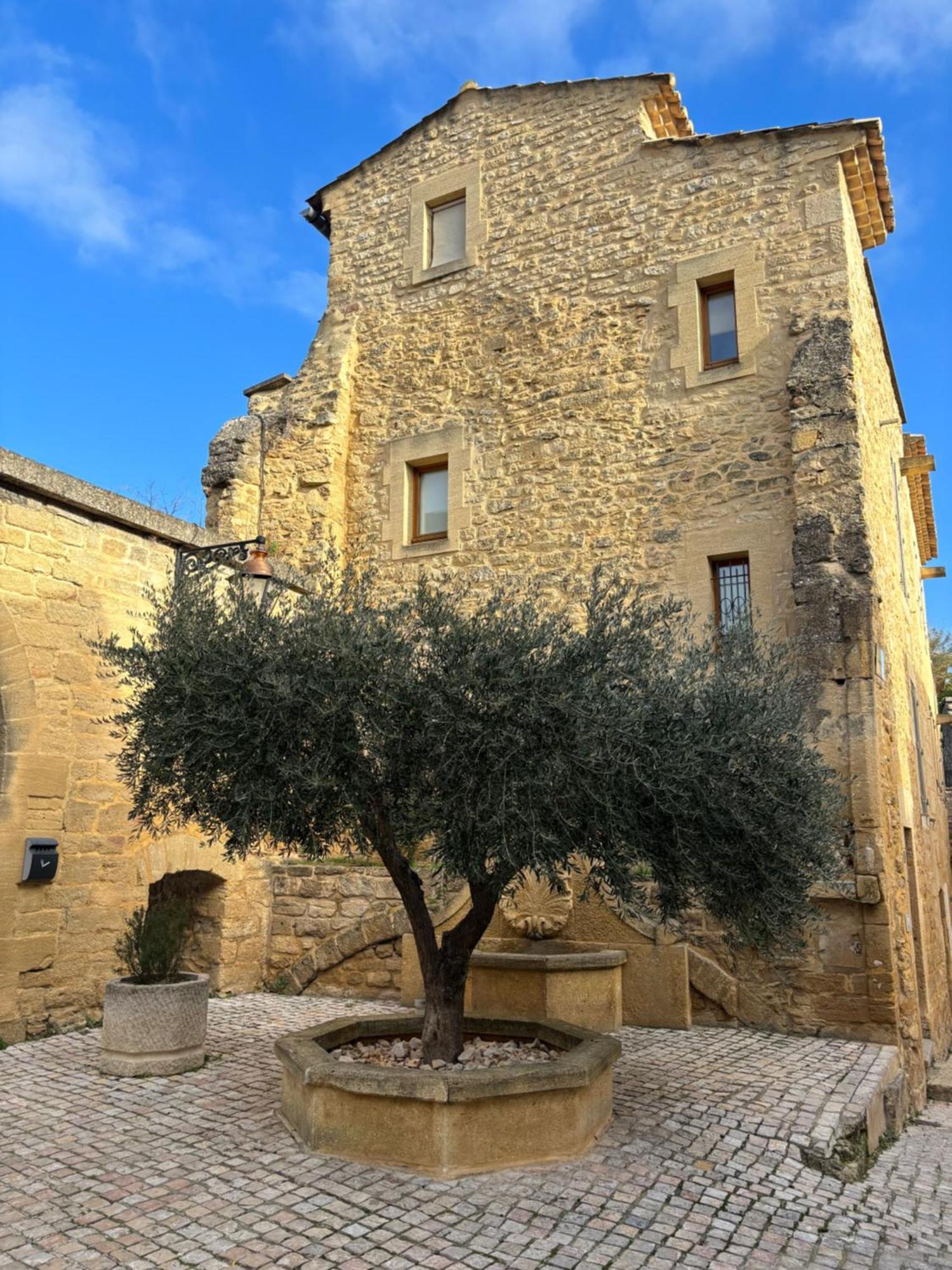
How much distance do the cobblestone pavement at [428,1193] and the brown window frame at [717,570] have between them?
4.32 m

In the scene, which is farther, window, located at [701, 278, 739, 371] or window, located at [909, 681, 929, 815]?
window, located at [909, 681, 929, 815]

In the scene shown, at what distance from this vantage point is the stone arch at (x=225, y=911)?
8.24 metres

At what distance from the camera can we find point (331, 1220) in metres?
3.65

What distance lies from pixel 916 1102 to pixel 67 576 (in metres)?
7.91

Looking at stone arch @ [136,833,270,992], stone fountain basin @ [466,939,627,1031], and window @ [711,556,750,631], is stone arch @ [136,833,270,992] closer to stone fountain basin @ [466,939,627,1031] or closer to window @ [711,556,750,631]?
stone fountain basin @ [466,939,627,1031]

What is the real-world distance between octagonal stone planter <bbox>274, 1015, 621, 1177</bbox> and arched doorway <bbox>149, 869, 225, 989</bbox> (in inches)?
159

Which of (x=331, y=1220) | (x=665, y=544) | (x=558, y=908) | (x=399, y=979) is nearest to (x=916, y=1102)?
(x=558, y=908)

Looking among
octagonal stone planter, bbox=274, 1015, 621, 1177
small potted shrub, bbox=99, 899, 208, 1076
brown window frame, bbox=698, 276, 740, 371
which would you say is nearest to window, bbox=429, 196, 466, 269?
brown window frame, bbox=698, 276, 740, 371

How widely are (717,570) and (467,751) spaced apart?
17.5 ft

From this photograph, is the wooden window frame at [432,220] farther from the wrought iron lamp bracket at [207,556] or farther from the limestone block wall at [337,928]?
the limestone block wall at [337,928]

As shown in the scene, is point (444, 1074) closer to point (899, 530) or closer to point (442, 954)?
point (442, 954)

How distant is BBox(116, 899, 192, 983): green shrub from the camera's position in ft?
20.0

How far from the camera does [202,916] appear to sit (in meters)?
8.52

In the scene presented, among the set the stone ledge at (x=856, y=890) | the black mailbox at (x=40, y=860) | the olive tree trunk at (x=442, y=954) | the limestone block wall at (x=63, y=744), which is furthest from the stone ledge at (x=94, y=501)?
the stone ledge at (x=856, y=890)
